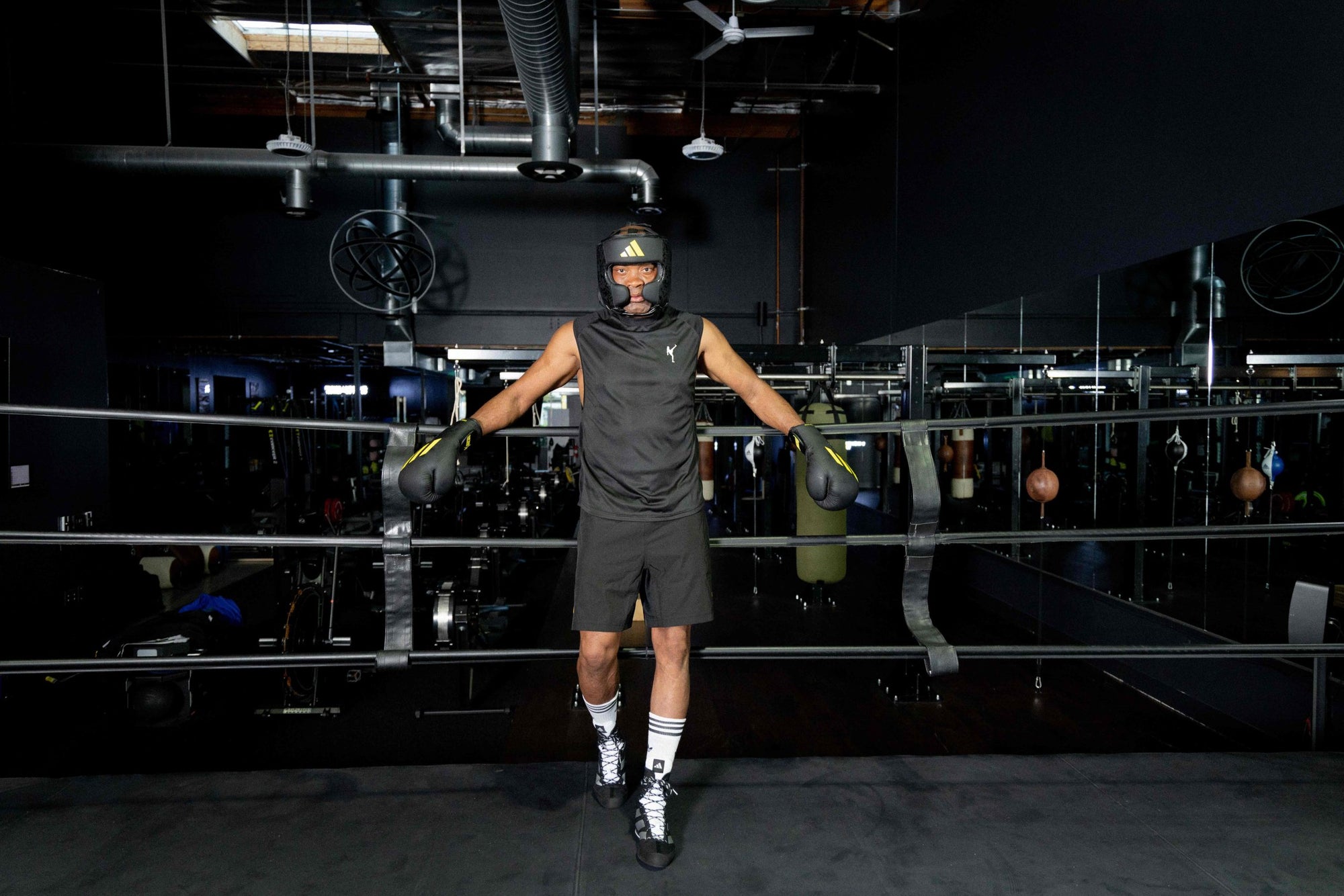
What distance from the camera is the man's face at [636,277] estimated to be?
5.63 ft

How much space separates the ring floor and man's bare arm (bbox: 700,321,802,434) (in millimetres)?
846

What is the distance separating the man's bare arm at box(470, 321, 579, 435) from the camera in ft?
5.70

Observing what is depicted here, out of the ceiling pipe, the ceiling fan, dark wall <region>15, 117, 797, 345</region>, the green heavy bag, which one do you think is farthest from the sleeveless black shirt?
dark wall <region>15, 117, 797, 345</region>

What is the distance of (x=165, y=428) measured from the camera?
8969 mm

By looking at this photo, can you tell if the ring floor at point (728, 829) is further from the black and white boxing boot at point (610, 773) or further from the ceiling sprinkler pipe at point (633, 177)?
the ceiling sprinkler pipe at point (633, 177)

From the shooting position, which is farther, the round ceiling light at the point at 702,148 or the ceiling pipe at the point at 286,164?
the round ceiling light at the point at 702,148

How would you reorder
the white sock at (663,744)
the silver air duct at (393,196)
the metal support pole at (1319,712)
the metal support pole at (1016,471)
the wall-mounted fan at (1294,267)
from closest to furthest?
the white sock at (663,744) < the metal support pole at (1319,712) < the wall-mounted fan at (1294,267) < the metal support pole at (1016,471) < the silver air duct at (393,196)

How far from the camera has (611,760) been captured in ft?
5.61

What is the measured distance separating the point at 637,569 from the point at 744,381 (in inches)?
19.9

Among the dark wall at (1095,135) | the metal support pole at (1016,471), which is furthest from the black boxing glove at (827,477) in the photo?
the metal support pole at (1016,471)

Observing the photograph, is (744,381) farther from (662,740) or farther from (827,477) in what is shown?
(662,740)

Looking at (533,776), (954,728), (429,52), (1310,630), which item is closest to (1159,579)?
(954,728)

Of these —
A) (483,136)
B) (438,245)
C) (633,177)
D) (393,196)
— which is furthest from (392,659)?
(438,245)

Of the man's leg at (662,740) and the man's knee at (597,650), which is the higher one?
the man's knee at (597,650)
